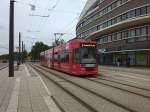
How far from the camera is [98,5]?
77.6 m

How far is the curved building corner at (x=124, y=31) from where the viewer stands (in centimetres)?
5125

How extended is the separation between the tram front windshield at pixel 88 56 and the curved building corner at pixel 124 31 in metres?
21.3

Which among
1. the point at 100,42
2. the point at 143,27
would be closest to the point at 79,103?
the point at 143,27

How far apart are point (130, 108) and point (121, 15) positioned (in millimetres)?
50660

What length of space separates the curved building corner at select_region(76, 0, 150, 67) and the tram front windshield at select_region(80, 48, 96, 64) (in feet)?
70.0

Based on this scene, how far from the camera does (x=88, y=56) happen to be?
2836 centimetres

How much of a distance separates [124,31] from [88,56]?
32491 millimetres

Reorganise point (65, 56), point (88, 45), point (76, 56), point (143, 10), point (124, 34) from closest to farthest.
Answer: point (88, 45)
point (76, 56)
point (65, 56)
point (143, 10)
point (124, 34)

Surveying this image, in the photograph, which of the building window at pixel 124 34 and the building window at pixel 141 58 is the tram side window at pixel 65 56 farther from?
the building window at pixel 124 34

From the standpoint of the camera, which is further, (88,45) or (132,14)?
(132,14)

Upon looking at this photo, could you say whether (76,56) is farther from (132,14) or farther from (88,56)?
(132,14)

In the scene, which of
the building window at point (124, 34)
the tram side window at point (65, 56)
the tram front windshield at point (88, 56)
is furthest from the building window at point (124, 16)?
the tram front windshield at point (88, 56)

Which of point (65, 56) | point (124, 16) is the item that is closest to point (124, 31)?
point (124, 16)

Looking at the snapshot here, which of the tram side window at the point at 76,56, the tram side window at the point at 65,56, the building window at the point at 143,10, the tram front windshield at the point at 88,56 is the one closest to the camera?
the tram front windshield at the point at 88,56
